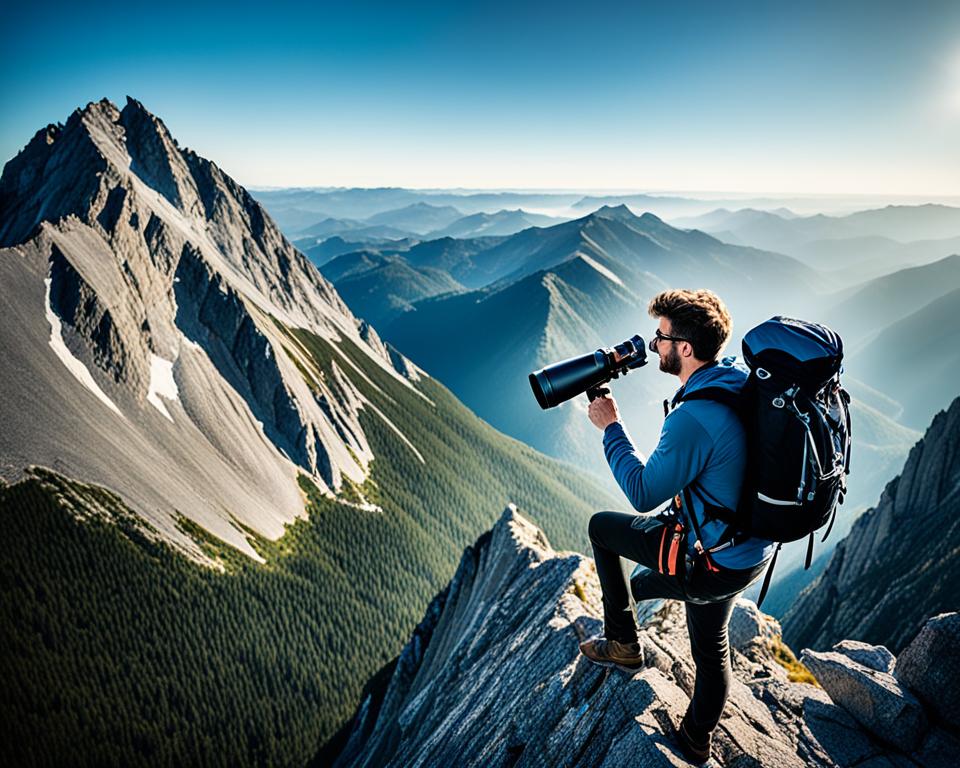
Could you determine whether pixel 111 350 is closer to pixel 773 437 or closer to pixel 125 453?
pixel 125 453

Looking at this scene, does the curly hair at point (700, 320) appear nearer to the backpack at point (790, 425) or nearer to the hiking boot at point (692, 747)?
the backpack at point (790, 425)

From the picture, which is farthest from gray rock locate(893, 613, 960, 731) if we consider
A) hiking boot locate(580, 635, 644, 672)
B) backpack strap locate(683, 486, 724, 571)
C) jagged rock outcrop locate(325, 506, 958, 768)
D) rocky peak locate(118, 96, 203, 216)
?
rocky peak locate(118, 96, 203, 216)

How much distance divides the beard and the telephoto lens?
34 centimetres

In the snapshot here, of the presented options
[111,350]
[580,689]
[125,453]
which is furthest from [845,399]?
[111,350]

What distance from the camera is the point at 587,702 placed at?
39.0 feet

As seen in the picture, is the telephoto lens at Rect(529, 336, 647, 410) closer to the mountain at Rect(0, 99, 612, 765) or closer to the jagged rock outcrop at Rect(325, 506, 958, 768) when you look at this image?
the jagged rock outcrop at Rect(325, 506, 958, 768)

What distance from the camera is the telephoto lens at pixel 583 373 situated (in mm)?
7375

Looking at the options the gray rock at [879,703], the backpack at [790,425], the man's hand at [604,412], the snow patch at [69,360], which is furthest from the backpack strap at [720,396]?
the snow patch at [69,360]

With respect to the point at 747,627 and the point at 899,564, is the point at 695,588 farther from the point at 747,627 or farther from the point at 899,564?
the point at 899,564

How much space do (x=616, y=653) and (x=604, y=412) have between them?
6342 millimetres

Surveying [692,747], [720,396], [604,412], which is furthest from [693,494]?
[692,747]

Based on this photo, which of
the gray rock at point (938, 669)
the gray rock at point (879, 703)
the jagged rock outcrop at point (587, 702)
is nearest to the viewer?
the jagged rock outcrop at point (587, 702)

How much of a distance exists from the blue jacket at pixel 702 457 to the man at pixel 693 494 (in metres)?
0.01

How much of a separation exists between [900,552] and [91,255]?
186 metres
